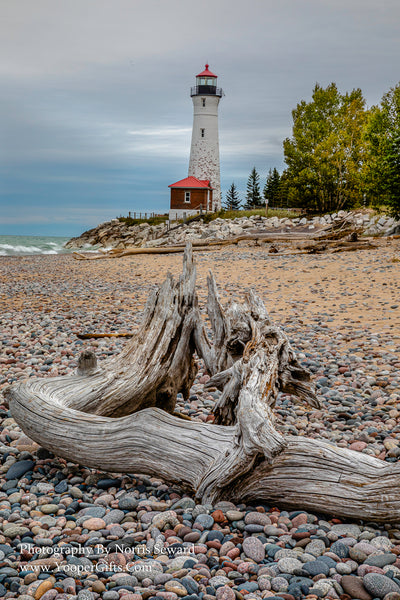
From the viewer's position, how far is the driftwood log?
324 cm

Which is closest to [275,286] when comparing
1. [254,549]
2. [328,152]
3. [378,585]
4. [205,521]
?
[205,521]

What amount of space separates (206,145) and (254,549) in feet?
176

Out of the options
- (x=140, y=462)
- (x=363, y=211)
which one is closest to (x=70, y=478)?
(x=140, y=462)

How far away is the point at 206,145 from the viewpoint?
53.4m

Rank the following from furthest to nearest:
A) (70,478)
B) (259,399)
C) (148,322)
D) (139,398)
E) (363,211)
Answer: (363,211)
(148,322)
(139,398)
(70,478)
(259,399)

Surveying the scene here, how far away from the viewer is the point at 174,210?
56062 millimetres

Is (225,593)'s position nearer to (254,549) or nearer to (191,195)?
(254,549)

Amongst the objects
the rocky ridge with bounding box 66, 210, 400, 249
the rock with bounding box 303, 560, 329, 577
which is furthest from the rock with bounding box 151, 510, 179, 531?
the rocky ridge with bounding box 66, 210, 400, 249

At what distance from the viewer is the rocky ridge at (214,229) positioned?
30.5 meters

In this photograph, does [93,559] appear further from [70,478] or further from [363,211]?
[363,211]

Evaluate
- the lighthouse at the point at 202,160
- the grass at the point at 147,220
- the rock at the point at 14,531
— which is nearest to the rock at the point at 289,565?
the rock at the point at 14,531

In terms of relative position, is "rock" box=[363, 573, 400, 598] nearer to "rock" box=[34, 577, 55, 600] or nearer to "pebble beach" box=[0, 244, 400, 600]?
"pebble beach" box=[0, 244, 400, 600]

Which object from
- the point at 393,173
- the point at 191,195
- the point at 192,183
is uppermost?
the point at 192,183

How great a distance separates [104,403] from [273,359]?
62.9 inches
